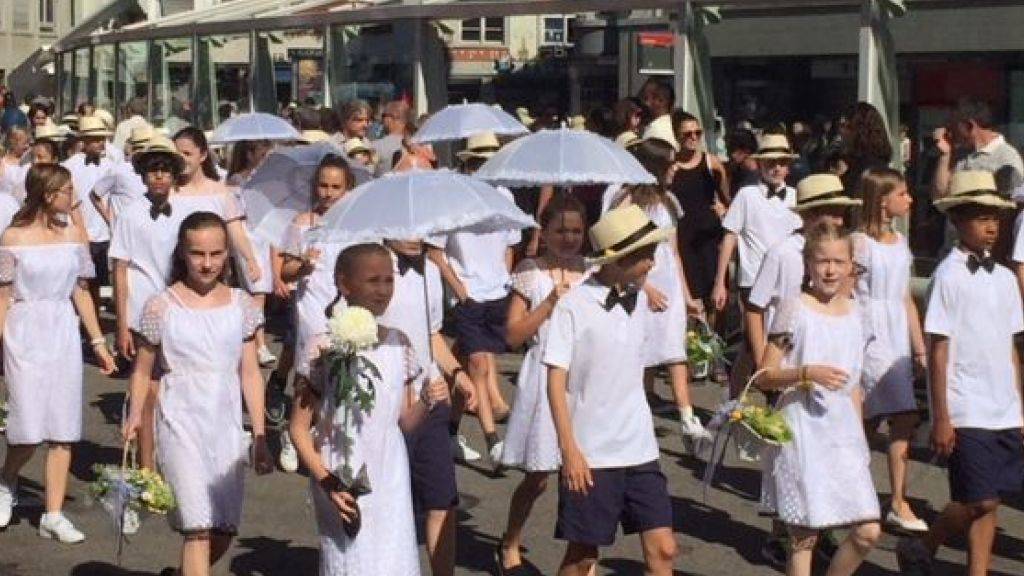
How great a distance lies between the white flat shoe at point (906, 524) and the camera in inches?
374

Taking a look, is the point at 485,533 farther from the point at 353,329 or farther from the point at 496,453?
the point at 353,329

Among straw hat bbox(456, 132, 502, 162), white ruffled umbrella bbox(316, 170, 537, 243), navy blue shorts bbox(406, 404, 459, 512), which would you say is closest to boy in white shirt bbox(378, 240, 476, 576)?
navy blue shorts bbox(406, 404, 459, 512)

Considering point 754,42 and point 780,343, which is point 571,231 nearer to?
point 780,343

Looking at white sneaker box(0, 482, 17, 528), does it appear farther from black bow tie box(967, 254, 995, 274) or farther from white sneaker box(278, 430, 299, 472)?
black bow tie box(967, 254, 995, 274)

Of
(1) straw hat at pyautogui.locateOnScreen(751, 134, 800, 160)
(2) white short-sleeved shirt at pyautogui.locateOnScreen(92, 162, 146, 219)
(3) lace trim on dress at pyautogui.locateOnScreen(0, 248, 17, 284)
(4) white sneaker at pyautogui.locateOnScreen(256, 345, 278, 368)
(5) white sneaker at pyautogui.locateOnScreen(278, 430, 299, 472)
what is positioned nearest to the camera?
(3) lace trim on dress at pyautogui.locateOnScreen(0, 248, 17, 284)

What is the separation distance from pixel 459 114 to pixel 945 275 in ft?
21.4

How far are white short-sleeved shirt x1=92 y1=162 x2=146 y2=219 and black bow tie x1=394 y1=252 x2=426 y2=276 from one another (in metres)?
6.65

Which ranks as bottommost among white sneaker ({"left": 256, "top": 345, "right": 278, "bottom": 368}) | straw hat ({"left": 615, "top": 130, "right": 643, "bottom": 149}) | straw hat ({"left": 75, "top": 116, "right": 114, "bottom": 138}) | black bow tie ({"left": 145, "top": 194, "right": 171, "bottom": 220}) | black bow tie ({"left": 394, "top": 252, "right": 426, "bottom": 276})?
white sneaker ({"left": 256, "top": 345, "right": 278, "bottom": 368})

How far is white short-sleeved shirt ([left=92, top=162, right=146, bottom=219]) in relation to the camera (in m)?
14.6

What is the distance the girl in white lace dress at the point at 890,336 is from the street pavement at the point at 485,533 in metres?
0.38

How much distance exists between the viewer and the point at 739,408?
762 centimetres

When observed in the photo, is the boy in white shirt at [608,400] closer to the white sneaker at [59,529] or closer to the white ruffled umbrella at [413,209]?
the white ruffled umbrella at [413,209]

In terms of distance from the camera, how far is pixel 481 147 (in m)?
13.0

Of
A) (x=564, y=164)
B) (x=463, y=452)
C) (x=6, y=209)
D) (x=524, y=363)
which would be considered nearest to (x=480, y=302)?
(x=463, y=452)
